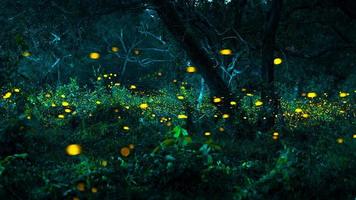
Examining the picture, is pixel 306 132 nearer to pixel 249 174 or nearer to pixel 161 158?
pixel 249 174

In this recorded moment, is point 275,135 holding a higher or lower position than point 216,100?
lower

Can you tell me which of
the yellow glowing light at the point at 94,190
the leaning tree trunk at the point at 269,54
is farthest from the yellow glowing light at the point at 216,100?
the yellow glowing light at the point at 94,190

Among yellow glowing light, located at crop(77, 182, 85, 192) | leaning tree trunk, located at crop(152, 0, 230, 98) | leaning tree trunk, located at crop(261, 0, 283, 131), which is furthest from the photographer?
leaning tree trunk, located at crop(152, 0, 230, 98)

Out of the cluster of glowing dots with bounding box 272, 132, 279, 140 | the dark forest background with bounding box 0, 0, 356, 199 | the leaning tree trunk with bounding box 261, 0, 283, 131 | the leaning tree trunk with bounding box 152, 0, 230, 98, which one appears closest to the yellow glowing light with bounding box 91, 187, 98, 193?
the dark forest background with bounding box 0, 0, 356, 199

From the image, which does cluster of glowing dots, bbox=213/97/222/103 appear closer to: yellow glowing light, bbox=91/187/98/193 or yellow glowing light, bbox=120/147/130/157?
yellow glowing light, bbox=120/147/130/157

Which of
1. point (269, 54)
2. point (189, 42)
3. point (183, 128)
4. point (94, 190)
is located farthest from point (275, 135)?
point (94, 190)

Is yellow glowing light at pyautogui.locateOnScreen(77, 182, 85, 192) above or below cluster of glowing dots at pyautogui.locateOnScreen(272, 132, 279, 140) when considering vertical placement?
below

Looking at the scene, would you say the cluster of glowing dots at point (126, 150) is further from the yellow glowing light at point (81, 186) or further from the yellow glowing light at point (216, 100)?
the yellow glowing light at point (216, 100)

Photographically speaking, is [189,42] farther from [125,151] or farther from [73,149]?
[73,149]
